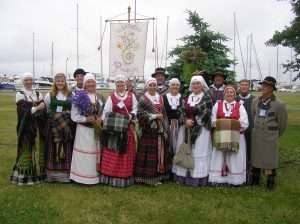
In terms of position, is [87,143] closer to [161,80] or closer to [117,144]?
[117,144]

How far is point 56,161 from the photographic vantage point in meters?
6.02

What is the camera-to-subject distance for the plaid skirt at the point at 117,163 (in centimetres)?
591

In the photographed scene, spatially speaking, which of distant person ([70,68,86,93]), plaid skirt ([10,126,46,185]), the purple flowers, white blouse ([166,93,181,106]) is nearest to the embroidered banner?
distant person ([70,68,86,93])

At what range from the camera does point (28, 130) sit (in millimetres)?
5918

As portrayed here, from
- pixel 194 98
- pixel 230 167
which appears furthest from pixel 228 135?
pixel 194 98

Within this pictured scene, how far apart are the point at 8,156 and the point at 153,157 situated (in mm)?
3916

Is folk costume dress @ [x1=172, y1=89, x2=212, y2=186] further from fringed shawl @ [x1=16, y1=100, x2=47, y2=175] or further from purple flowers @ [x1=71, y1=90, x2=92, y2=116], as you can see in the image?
fringed shawl @ [x1=16, y1=100, x2=47, y2=175]

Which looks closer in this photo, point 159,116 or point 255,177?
point 159,116

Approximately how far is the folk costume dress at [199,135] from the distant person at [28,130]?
2.26m

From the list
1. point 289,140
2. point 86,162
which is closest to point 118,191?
point 86,162

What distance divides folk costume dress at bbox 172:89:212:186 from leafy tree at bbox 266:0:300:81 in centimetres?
845

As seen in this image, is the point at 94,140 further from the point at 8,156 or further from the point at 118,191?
the point at 8,156

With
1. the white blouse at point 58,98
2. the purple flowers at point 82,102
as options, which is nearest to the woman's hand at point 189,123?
the purple flowers at point 82,102

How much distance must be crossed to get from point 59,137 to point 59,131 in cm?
9
